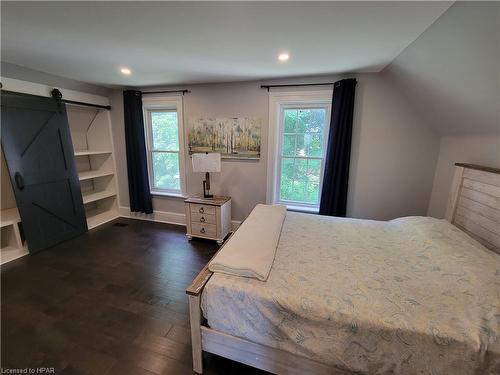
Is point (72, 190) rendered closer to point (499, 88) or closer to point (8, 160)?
point (8, 160)

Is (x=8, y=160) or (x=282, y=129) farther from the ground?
(x=282, y=129)

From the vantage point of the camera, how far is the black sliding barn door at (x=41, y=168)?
97.0 inches

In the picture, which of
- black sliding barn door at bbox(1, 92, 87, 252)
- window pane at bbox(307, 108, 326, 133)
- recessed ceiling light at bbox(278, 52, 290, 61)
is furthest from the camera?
window pane at bbox(307, 108, 326, 133)

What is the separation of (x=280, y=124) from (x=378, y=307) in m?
2.48

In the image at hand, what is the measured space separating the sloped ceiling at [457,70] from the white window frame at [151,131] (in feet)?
9.48

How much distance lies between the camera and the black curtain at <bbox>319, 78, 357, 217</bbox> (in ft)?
8.34

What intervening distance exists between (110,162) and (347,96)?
4056mm

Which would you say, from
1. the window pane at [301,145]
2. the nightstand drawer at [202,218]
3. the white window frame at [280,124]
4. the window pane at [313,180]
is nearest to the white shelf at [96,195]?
the nightstand drawer at [202,218]

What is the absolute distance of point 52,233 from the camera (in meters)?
2.88

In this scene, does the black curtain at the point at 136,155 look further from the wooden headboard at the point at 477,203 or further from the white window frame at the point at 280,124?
the wooden headboard at the point at 477,203

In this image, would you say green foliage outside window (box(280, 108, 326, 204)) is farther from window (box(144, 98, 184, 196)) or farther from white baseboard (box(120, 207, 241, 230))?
white baseboard (box(120, 207, 241, 230))

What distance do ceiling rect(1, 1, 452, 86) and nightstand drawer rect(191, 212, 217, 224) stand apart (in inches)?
75.2

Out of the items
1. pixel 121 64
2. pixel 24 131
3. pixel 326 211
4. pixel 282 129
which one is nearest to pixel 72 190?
pixel 24 131

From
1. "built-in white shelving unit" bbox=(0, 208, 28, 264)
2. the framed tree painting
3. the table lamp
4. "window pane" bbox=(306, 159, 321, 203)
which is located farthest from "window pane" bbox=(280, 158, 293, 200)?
"built-in white shelving unit" bbox=(0, 208, 28, 264)
